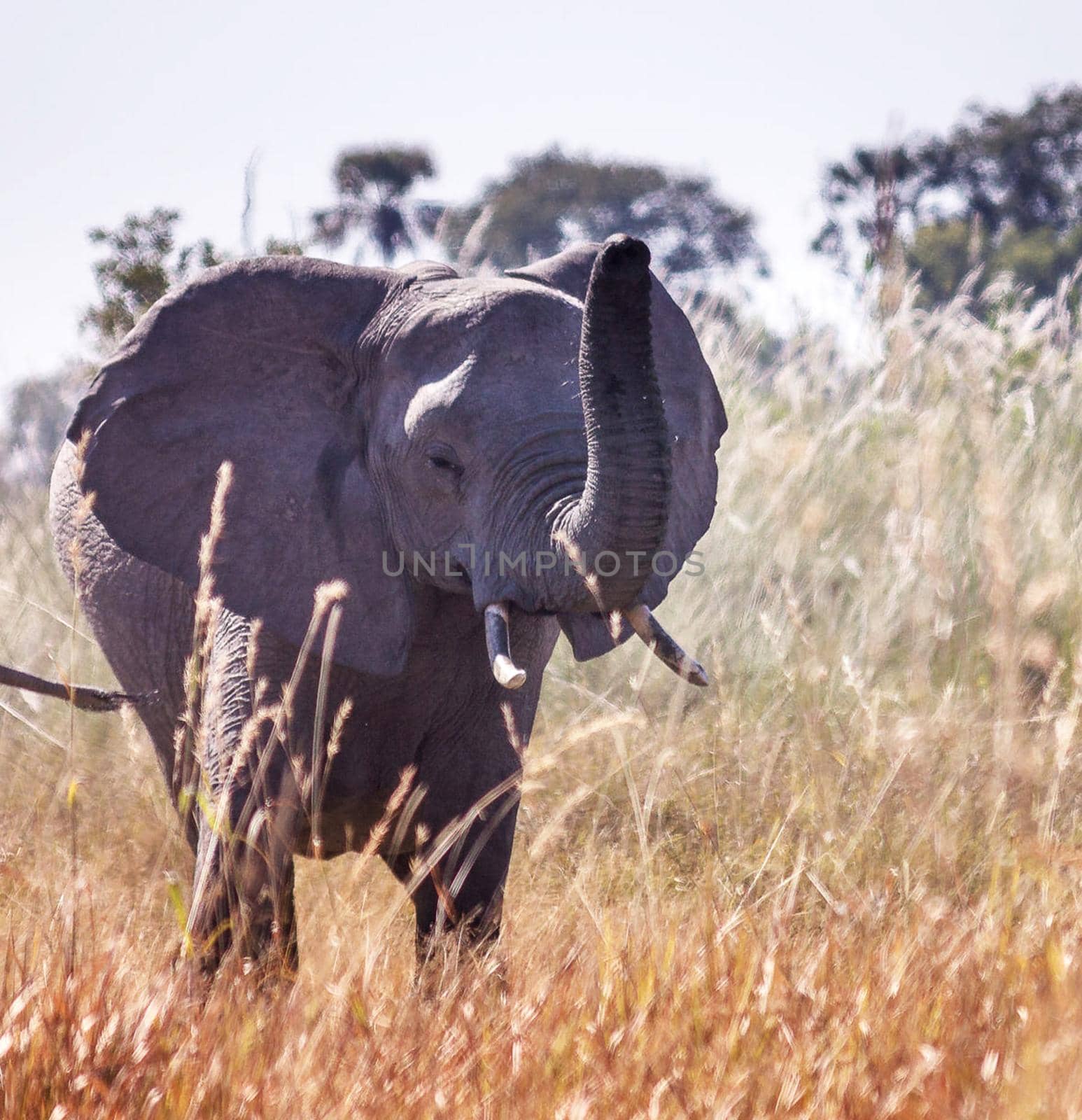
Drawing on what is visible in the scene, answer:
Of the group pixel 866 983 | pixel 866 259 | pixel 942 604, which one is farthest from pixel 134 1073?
pixel 866 259

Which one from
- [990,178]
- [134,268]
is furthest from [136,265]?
[990,178]

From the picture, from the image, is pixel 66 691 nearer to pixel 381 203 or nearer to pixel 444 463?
pixel 444 463

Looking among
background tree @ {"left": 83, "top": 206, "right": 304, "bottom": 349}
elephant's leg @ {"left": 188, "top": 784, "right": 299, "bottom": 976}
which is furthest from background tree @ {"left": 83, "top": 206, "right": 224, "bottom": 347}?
elephant's leg @ {"left": 188, "top": 784, "right": 299, "bottom": 976}

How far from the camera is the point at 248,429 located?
3.80 m

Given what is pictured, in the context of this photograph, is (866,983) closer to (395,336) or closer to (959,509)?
(395,336)

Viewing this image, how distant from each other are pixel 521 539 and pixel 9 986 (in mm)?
1324

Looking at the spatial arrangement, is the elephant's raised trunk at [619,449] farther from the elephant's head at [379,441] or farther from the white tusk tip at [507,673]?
the white tusk tip at [507,673]

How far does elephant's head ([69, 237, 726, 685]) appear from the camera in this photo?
11.0 ft

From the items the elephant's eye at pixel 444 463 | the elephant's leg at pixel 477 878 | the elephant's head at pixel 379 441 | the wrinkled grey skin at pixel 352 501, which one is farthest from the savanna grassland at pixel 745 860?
the elephant's eye at pixel 444 463

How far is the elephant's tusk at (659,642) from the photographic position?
3180 millimetres

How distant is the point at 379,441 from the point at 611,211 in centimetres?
3058

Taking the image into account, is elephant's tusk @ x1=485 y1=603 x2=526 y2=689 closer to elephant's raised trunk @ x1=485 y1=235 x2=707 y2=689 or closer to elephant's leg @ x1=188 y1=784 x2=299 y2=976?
elephant's raised trunk @ x1=485 y1=235 x2=707 y2=689

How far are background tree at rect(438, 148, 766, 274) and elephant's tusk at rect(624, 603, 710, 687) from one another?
2924 cm

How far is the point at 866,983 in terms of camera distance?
99.3 inches
